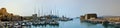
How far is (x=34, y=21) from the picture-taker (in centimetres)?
605

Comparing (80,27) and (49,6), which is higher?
(49,6)

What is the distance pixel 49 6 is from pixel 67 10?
0.32 metres

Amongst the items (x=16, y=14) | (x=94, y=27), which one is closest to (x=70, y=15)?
(x=94, y=27)

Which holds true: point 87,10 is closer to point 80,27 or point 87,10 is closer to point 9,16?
point 80,27

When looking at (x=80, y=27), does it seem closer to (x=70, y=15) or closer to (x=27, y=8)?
(x=70, y=15)

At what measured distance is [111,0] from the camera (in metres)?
5.94

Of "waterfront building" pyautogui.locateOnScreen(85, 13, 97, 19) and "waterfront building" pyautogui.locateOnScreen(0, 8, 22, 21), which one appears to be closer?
"waterfront building" pyautogui.locateOnScreen(0, 8, 22, 21)

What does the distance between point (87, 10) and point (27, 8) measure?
1034 millimetres

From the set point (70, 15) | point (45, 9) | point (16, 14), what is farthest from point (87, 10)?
point (16, 14)

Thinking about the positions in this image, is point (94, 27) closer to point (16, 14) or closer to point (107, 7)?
point (107, 7)

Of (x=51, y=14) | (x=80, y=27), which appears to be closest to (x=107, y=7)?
(x=80, y=27)

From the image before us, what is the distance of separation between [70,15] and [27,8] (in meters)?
0.74

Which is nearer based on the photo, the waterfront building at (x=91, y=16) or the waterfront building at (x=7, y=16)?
the waterfront building at (x=7, y=16)

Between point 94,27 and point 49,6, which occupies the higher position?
point 49,6
